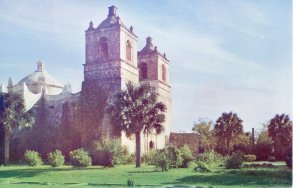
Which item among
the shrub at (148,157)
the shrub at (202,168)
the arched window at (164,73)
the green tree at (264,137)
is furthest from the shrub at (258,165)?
the arched window at (164,73)

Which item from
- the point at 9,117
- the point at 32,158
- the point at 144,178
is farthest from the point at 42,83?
the point at 144,178

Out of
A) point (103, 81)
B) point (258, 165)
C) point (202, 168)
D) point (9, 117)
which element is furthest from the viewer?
point (103, 81)

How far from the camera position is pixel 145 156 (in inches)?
687

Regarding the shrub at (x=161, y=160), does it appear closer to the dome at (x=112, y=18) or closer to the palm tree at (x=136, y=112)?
the palm tree at (x=136, y=112)

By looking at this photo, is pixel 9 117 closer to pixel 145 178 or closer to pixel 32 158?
pixel 32 158

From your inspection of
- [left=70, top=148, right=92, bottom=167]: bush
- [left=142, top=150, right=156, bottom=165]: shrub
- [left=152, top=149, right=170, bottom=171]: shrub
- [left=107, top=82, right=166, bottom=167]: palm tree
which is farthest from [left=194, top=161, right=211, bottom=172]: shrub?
[left=70, top=148, right=92, bottom=167]: bush

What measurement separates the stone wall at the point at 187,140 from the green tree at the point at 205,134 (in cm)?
A: 27

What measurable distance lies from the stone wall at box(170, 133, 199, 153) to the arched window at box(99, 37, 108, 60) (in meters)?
4.55

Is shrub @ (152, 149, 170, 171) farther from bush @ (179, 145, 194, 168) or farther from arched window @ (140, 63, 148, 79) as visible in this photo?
arched window @ (140, 63, 148, 79)

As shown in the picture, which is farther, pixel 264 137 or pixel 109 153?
pixel 109 153

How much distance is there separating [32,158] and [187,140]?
6.43m

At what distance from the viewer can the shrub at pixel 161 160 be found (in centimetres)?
1466

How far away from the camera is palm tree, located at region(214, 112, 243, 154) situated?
1400 centimetres

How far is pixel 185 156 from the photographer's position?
1608 centimetres
